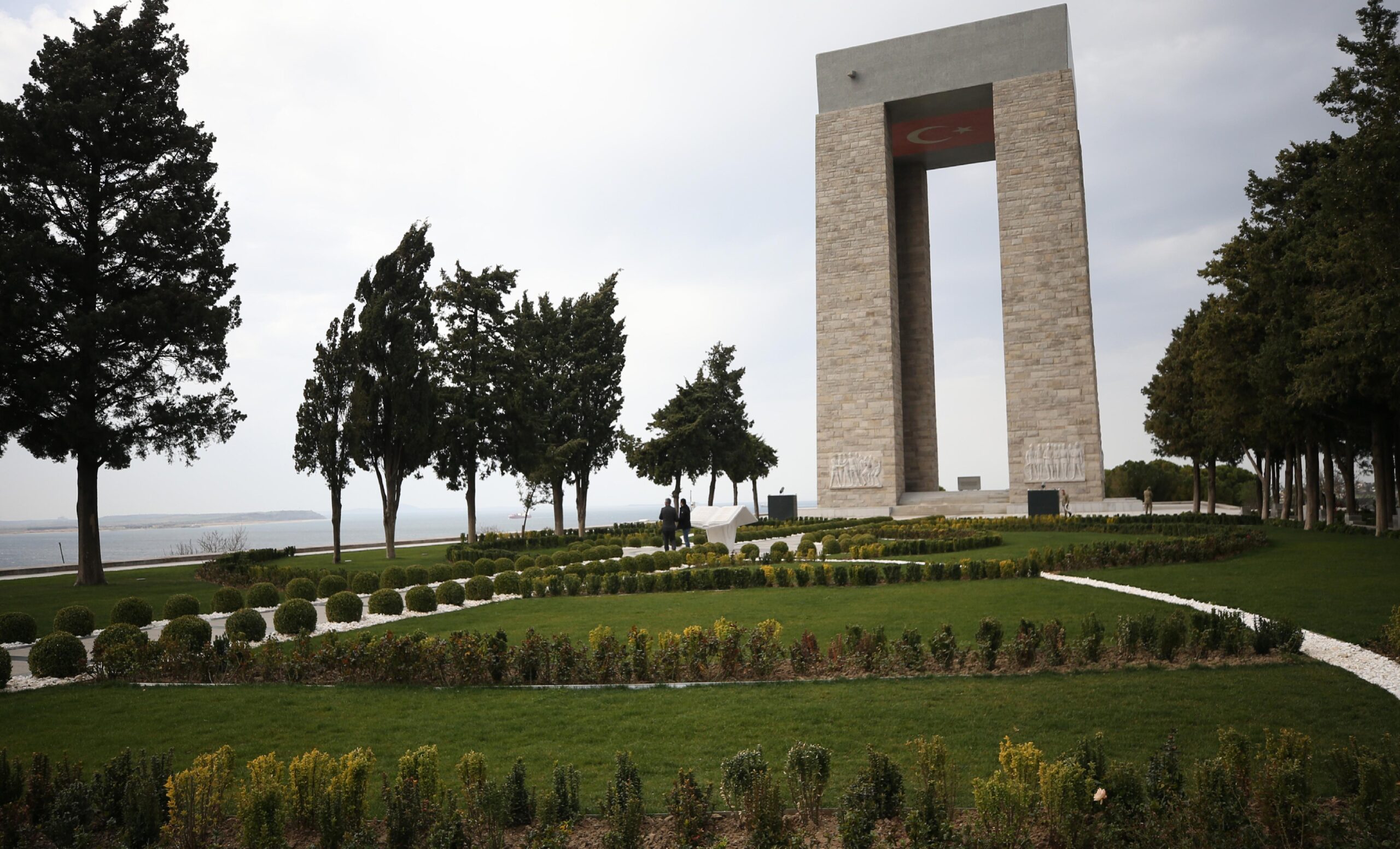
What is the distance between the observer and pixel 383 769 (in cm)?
578

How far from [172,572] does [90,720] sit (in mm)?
17447

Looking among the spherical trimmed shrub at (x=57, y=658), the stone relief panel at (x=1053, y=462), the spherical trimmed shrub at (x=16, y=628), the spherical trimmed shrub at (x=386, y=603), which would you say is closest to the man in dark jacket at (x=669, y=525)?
the spherical trimmed shrub at (x=386, y=603)

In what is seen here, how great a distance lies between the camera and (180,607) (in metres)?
12.6

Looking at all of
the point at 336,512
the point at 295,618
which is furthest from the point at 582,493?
the point at 295,618

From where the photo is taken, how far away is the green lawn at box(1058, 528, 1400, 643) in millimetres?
10047

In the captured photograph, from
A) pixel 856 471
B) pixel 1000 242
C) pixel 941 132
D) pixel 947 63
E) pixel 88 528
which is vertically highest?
pixel 947 63

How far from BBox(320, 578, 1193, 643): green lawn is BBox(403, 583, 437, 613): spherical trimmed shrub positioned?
0.53 meters

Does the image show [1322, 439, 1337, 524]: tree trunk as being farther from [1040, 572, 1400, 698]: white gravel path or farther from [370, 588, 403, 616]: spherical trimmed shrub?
[370, 588, 403, 616]: spherical trimmed shrub

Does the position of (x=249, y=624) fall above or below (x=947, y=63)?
below

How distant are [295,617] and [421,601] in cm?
228

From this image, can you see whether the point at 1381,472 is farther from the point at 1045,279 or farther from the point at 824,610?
the point at 824,610

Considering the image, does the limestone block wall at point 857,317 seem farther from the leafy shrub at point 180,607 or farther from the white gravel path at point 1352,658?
the leafy shrub at point 180,607

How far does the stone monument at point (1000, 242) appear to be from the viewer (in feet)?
119

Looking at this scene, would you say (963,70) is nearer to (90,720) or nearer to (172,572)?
(172,572)
